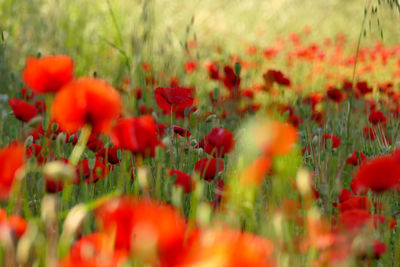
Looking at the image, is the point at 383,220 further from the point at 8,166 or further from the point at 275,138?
the point at 8,166

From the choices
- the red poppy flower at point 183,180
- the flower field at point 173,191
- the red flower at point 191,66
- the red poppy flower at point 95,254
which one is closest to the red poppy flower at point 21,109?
the flower field at point 173,191

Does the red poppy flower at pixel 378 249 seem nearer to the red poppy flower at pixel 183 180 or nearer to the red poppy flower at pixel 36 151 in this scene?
the red poppy flower at pixel 183 180

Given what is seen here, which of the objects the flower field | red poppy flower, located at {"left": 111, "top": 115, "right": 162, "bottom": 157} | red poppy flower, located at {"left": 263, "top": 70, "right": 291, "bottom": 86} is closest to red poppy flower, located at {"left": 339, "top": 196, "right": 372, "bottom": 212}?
the flower field

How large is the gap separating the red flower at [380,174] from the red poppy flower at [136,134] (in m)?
0.31

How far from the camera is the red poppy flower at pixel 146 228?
0.52 m

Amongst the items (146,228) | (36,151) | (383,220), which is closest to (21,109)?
(36,151)

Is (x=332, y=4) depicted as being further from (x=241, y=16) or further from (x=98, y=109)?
(x=98, y=109)

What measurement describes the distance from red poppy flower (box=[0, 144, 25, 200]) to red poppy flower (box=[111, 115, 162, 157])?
15cm

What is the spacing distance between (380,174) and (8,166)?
0.50m

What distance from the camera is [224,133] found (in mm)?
1170

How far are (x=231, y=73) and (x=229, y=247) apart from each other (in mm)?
1880

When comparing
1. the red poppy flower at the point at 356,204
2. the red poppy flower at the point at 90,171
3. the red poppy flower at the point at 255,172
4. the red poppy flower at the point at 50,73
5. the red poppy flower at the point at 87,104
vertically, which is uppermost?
the red poppy flower at the point at 50,73

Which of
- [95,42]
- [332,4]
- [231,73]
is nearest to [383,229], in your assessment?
[231,73]

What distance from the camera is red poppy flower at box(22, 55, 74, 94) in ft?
3.04
